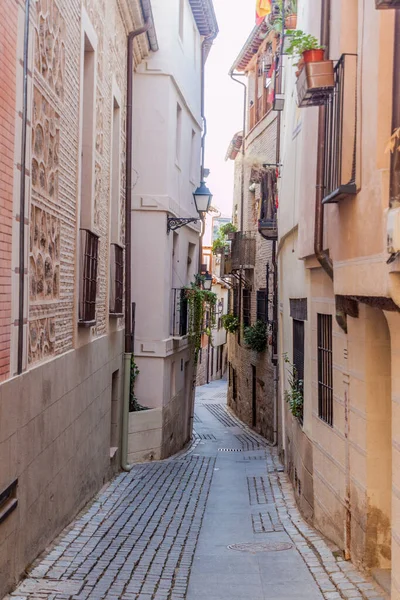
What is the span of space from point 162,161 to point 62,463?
8788 millimetres

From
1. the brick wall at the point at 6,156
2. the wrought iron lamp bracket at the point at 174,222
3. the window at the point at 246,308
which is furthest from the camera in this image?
the window at the point at 246,308

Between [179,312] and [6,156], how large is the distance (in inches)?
464

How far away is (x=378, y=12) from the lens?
5.52 meters

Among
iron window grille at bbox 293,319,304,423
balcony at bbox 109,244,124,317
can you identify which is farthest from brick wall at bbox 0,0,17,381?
balcony at bbox 109,244,124,317

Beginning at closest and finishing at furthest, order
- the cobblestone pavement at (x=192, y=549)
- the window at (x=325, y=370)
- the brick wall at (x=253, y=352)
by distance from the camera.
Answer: the cobblestone pavement at (x=192, y=549), the window at (x=325, y=370), the brick wall at (x=253, y=352)

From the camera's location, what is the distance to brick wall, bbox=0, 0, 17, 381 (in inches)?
226

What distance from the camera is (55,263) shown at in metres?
7.98

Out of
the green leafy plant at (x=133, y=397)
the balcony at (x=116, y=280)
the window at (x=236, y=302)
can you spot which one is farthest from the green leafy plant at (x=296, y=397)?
the window at (x=236, y=302)

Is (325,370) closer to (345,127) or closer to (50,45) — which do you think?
(345,127)

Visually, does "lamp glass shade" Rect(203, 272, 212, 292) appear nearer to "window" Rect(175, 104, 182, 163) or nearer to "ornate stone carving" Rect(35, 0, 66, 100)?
"window" Rect(175, 104, 182, 163)

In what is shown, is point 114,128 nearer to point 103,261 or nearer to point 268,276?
point 103,261

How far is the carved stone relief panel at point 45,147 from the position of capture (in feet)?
22.9

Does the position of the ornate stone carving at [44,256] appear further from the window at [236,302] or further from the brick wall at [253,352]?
the window at [236,302]

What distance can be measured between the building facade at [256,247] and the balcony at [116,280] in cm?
639
